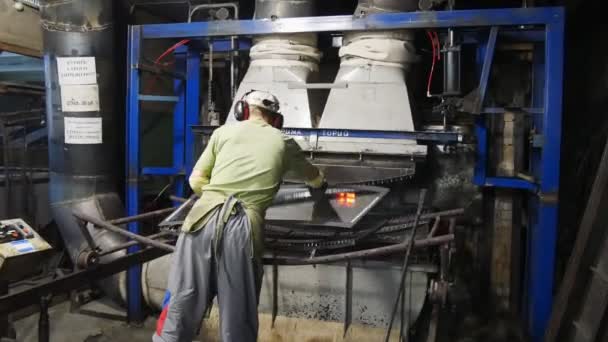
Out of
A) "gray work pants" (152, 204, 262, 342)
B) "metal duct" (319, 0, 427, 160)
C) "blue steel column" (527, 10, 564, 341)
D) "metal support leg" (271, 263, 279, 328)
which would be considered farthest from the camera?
"metal support leg" (271, 263, 279, 328)

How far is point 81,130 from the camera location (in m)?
2.93

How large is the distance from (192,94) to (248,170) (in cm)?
148

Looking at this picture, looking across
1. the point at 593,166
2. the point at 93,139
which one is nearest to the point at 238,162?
the point at 93,139

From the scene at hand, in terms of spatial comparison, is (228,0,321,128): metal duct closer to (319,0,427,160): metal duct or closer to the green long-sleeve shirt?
(319,0,427,160): metal duct

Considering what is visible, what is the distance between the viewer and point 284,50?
2609mm

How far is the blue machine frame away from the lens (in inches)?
88.4

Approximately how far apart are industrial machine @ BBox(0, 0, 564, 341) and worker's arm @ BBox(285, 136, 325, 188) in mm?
127

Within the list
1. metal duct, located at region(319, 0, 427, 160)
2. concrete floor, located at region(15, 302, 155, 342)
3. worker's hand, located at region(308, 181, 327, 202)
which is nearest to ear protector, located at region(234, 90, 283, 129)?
worker's hand, located at region(308, 181, 327, 202)

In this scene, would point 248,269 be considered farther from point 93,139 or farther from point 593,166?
point 593,166

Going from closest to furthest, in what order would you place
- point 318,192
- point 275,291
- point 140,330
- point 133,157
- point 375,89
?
point 318,192
point 375,89
point 275,291
point 133,157
point 140,330

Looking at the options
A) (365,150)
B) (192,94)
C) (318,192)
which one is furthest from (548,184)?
(192,94)

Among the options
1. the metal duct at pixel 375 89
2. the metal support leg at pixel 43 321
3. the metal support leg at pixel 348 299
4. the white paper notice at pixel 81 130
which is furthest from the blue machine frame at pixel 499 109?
the metal support leg at pixel 43 321

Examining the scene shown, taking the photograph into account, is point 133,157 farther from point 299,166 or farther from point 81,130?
point 299,166

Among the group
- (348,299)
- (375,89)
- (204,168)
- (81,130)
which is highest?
(375,89)
